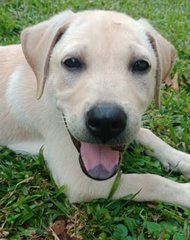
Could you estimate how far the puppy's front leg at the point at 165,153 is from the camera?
416 centimetres

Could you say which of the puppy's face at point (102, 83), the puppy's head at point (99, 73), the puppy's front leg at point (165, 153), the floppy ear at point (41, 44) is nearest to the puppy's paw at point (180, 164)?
the puppy's front leg at point (165, 153)

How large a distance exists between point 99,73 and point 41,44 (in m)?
0.56

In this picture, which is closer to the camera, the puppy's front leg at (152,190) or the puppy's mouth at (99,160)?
the puppy's mouth at (99,160)

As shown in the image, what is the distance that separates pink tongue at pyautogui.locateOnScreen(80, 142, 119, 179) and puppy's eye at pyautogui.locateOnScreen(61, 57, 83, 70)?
1.73ft

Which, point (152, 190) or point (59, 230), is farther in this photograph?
point (152, 190)

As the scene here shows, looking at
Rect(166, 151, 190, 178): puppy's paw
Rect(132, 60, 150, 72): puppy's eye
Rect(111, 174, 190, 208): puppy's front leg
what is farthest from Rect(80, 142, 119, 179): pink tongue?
Rect(166, 151, 190, 178): puppy's paw

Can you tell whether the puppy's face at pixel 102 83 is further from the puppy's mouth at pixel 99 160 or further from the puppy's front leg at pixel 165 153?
the puppy's front leg at pixel 165 153

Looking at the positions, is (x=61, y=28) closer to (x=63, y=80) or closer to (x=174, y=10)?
(x=63, y=80)

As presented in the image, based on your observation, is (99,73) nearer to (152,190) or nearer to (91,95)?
(91,95)

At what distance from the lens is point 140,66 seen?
3.45 meters

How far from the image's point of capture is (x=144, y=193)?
3.71 meters

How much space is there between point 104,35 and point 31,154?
4.63ft

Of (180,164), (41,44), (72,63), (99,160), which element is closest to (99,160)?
(99,160)

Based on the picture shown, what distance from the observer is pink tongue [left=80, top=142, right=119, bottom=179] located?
11.1 ft
